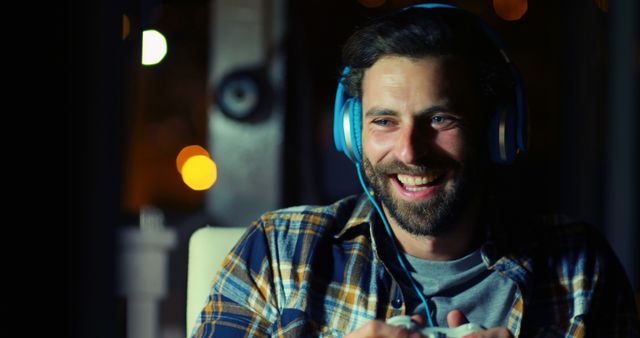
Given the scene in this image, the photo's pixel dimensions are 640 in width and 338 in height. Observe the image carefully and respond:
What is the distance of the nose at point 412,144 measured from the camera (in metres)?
1.11

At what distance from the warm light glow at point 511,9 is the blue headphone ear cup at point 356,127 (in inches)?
86.6

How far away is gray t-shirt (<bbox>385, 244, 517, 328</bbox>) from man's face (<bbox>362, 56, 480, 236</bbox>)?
2.6 inches

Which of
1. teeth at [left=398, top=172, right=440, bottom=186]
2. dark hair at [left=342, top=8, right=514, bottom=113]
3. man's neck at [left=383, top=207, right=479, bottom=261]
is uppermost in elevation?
dark hair at [left=342, top=8, right=514, bottom=113]

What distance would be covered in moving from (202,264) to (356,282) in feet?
0.94

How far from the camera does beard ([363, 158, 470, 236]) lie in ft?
3.79

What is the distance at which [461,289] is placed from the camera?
1.13 metres

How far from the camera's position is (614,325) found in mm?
1165

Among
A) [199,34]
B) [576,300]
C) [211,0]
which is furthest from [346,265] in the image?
[199,34]

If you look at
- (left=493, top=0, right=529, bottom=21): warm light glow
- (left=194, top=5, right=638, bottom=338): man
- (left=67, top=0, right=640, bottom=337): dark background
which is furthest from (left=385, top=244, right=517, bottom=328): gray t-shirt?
(left=493, top=0, right=529, bottom=21): warm light glow

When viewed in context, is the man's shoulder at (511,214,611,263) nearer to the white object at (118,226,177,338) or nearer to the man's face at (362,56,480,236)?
the man's face at (362,56,480,236)

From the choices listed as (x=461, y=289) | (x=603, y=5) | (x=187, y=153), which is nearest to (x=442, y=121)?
(x=461, y=289)

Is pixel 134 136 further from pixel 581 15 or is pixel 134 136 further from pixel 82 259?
pixel 82 259

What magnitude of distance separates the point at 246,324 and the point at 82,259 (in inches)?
29.6

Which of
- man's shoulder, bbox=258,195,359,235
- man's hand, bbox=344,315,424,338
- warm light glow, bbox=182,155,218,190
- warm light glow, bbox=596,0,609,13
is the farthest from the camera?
warm light glow, bbox=182,155,218,190
